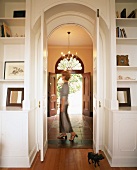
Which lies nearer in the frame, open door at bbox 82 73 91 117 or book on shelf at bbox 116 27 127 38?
book on shelf at bbox 116 27 127 38

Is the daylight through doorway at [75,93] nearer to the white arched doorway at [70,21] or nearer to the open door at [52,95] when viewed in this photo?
the open door at [52,95]

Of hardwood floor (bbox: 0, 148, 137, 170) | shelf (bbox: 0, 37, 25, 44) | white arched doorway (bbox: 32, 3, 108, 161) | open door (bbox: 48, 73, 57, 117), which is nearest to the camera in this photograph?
hardwood floor (bbox: 0, 148, 137, 170)

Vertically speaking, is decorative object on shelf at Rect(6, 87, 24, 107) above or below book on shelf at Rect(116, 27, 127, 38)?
below

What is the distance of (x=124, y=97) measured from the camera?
3146 millimetres

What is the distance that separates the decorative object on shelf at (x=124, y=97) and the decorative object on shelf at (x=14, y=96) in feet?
5.90

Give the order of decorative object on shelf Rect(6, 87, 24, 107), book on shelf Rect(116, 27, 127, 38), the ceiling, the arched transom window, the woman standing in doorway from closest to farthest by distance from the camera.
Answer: book on shelf Rect(116, 27, 127, 38)
decorative object on shelf Rect(6, 87, 24, 107)
the woman standing in doorway
the ceiling
the arched transom window

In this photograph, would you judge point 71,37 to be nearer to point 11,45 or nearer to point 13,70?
point 11,45

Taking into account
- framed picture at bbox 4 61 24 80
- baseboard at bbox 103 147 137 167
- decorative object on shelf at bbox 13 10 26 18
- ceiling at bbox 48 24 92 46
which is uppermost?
ceiling at bbox 48 24 92 46

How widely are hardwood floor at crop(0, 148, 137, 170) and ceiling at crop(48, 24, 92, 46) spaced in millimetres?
3738

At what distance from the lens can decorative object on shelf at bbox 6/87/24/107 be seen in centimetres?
308

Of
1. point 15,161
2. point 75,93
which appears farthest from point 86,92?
point 15,161

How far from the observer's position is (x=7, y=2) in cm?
317

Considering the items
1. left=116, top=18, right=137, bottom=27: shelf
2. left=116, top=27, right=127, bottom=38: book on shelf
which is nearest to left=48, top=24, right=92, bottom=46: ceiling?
left=116, top=18, right=137, bottom=27: shelf

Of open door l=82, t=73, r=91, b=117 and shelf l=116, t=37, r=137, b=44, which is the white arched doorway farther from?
open door l=82, t=73, r=91, b=117
